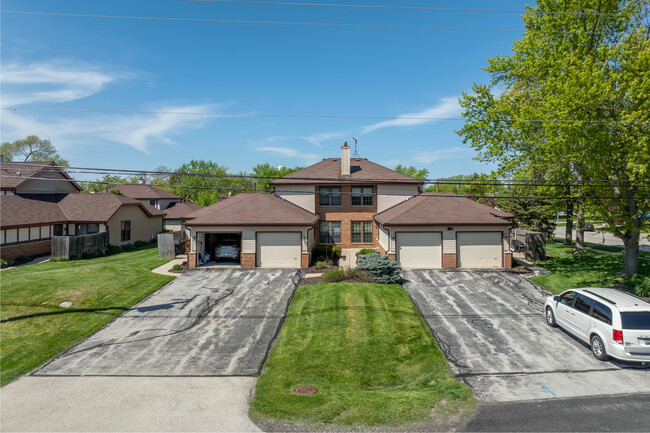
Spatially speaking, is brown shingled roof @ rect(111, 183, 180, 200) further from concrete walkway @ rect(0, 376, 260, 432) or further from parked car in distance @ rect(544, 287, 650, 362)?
parked car in distance @ rect(544, 287, 650, 362)

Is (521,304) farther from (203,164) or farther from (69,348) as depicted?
(203,164)

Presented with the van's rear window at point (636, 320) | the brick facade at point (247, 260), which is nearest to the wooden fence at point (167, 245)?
the brick facade at point (247, 260)

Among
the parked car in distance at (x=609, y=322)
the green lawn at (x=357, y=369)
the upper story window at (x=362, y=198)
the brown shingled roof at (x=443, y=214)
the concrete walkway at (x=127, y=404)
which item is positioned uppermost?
the upper story window at (x=362, y=198)

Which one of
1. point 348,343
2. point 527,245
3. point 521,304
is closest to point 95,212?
point 348,343

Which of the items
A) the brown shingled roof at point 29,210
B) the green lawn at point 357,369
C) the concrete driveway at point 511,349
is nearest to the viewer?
the green lawn at point 357,369

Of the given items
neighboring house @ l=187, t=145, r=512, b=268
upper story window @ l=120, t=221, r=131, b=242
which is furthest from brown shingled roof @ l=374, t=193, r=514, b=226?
upper story window @ l=120, t=221, r=131, b=242

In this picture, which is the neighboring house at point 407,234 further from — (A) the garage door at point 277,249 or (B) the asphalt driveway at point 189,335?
(B) the asphalt driveway at point 189,335
